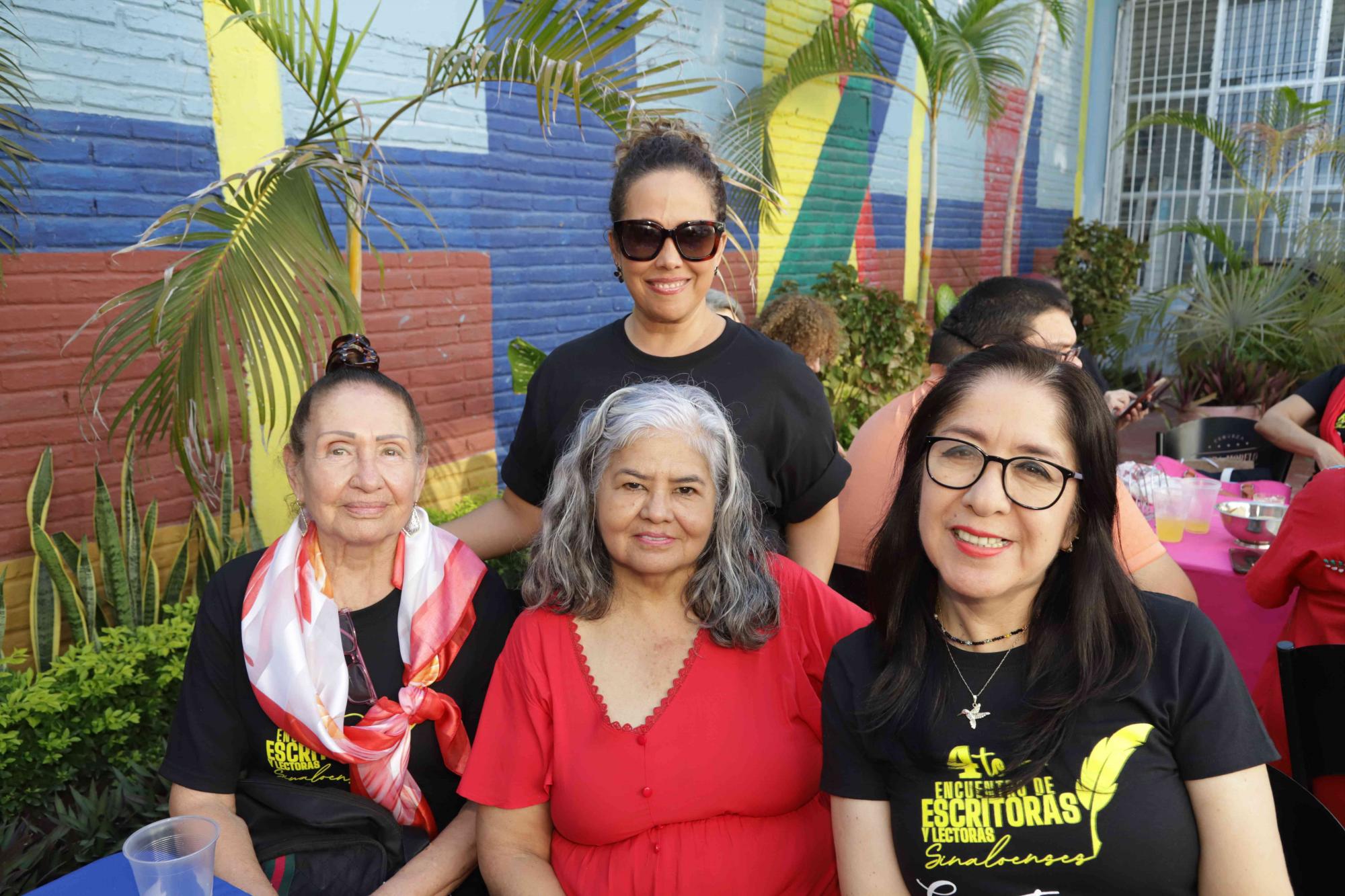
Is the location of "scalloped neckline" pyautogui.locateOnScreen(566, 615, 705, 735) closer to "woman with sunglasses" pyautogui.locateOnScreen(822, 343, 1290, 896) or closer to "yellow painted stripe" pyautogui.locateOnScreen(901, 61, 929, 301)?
"woman with sunglasses" pyautogui.locateOnScreen(822, 343, 1290, 896)

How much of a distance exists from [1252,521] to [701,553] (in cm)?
231

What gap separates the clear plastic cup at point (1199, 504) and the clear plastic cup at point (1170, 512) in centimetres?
4

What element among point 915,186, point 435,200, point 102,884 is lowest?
point 102,884

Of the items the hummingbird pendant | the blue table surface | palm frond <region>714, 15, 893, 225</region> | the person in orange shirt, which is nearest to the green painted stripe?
palm frond <region>714, 15, 893, 225</region>

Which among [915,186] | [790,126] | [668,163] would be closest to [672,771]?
[668,163]

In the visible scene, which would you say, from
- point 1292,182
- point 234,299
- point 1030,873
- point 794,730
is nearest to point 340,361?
point 234,299

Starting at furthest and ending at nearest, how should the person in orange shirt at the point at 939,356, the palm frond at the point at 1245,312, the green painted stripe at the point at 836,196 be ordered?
1. the palm frond at the point at 1245,312
2. the green painted stripe at the point at 836,196
3. the person in orange shirt at the point at 939,356

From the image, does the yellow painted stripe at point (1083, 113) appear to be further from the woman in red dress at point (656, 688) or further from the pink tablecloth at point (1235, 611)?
the woman in red dress at point (656, 688)

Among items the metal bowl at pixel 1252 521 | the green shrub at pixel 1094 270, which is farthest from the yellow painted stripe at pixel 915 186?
the metal bowl at pixel 1252 521

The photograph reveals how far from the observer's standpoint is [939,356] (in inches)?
119

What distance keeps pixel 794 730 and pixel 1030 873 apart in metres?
0.50

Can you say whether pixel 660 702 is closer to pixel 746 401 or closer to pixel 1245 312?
pixel 746 401

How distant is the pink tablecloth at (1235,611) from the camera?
3.21 metres

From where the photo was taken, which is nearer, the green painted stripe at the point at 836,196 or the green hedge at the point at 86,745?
the green hedge at the point at 86,745
